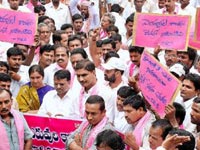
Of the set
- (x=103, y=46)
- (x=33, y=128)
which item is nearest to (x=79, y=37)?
(x=103, y=46)

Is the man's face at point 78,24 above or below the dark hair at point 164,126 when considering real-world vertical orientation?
above

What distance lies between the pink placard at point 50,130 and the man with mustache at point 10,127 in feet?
1.76

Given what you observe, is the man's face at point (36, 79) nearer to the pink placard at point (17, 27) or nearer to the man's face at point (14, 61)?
the man's face at point (14, 61)

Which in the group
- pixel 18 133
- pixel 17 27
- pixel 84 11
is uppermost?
pixel 17 27

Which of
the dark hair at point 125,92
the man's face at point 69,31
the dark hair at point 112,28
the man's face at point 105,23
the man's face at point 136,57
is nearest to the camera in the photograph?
the dark hair at point 125,92

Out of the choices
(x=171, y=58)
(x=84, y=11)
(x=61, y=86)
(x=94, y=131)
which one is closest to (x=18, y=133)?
(x=94, y=131)

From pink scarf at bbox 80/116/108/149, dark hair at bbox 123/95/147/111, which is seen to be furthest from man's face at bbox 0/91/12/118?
dark hair at bbox 123/95/147/111

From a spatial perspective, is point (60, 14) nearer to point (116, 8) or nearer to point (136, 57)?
point (116, 8)

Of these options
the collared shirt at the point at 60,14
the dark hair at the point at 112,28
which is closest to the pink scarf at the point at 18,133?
the dark hair at the point at 112,28

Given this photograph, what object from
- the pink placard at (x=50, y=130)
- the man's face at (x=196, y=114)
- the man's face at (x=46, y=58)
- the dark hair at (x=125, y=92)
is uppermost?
the man's face at (x=46, y=58)

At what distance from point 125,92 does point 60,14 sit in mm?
6214

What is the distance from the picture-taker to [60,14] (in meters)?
11.9

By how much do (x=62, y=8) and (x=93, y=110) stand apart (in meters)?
6.86

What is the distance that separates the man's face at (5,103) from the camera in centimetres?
551
